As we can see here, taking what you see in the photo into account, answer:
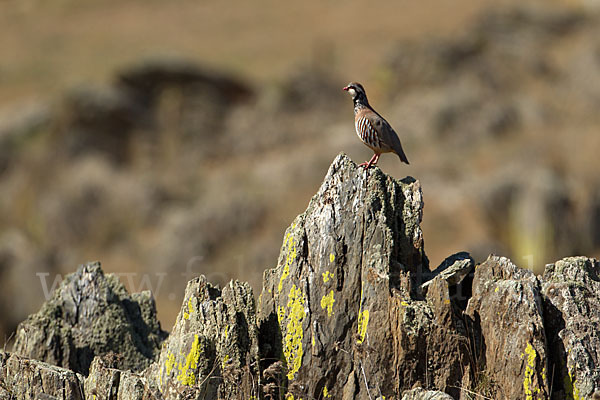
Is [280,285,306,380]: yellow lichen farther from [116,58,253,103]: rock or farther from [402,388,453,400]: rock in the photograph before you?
[116,58,253,103]: rock

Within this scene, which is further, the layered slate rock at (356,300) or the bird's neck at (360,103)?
the bird's neck at (360,103)

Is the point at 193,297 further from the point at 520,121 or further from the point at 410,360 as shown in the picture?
the point at 520,121

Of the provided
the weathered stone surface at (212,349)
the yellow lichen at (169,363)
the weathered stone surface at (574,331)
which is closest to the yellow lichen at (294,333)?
the weathered stone surface at (212,349)

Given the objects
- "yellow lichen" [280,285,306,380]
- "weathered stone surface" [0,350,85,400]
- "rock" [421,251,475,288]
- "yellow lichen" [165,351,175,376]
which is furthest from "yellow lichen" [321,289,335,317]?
"weathered stone surface" [0,350,85,400]

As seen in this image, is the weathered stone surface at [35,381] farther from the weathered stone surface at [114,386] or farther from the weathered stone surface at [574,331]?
the weathered stone surface at [574,331]

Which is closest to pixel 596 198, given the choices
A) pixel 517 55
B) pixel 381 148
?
pixel 517 55

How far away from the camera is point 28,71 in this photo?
2852 inches

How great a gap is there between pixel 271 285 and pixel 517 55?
46.6 m

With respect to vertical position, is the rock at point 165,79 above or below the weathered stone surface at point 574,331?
above

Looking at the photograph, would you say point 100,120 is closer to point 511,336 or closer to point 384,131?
point 384,131

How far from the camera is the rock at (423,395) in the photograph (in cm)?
709

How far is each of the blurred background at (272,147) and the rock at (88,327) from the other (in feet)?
27.2

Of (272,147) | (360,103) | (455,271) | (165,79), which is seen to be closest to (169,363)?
(455,271)

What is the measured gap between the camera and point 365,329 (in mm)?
7898
